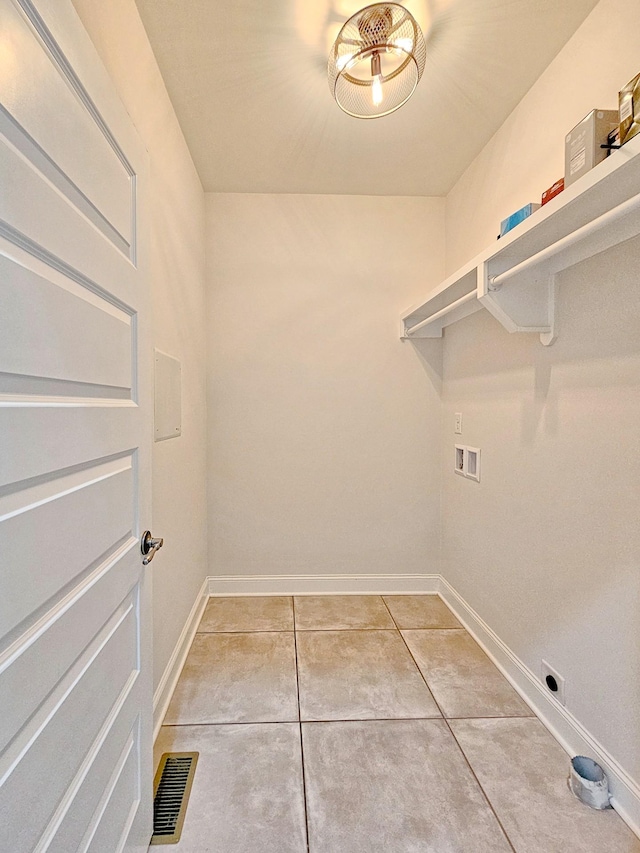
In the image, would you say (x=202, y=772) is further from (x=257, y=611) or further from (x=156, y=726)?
(x=257, y=611)

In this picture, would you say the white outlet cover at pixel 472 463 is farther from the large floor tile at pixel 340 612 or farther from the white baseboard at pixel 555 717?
the large floor tile at pixel 340 612

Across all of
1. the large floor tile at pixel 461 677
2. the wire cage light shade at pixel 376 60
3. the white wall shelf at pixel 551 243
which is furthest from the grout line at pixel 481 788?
the wire cage light shade at pixel 376 60

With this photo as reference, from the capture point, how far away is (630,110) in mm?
1109

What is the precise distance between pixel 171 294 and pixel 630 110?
1726 mm

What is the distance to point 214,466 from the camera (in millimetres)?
2928

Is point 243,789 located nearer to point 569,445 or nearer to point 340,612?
point 340,612

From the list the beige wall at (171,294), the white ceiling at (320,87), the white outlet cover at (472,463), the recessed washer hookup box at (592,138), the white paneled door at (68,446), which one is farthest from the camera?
the white outlet cover at (472,463)

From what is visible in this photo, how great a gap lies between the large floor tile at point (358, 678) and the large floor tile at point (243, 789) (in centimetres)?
22

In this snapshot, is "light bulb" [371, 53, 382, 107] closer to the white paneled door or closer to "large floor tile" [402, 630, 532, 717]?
the white paneled door

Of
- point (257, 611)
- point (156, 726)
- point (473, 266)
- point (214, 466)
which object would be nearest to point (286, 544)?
point (257, 611)

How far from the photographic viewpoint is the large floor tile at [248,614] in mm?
2543

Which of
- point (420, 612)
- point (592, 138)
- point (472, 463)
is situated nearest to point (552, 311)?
point (592, 138)

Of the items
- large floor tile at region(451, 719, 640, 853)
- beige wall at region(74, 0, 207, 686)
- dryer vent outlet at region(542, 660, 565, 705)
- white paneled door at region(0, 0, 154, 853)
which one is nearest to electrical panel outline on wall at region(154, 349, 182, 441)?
beige wall at region(74, 0, 207, 686)

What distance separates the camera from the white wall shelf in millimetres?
1141
